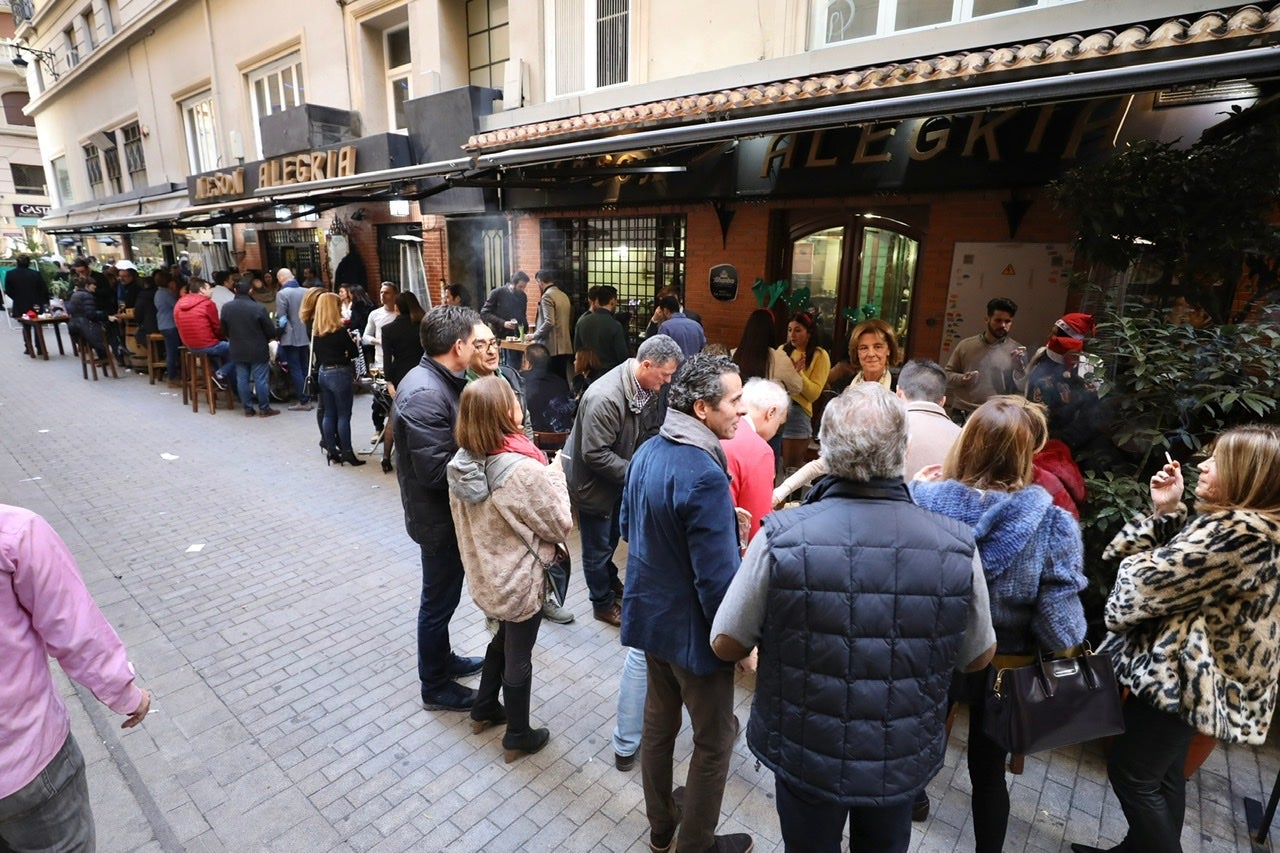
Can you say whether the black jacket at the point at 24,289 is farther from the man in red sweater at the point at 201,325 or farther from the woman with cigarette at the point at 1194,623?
the woman with cigarette at the point at 1194,623

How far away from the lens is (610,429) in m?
3.69

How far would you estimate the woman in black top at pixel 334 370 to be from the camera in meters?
6.82

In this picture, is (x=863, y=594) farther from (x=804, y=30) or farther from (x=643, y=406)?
(x=804, y=30)

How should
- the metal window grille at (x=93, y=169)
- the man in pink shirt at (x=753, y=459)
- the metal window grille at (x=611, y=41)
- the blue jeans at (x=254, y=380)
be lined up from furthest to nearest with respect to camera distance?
the metal window grille at (x=93, y=169) < the blue jeans at (x=254, y=380) < the metal window grille at (x=611, y=41) < the man in pink shirt at (x=753, y=459)

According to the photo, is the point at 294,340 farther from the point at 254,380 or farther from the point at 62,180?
the point at 62,180

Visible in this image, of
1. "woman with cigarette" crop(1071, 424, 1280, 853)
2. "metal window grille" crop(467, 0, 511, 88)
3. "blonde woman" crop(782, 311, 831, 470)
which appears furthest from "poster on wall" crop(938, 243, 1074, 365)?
"metal window grille" crop(467, 0, 511, 88)

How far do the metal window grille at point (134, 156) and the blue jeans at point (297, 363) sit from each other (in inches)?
616

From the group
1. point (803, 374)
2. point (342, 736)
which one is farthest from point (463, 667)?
point (803, 374)

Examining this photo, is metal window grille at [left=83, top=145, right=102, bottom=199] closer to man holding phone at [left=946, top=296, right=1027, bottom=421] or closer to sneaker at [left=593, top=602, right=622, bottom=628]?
sneaker at [left=593, top=602, right=622, bottom=628]

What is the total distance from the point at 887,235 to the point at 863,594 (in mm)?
6244

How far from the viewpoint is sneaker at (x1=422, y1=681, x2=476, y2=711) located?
336cm

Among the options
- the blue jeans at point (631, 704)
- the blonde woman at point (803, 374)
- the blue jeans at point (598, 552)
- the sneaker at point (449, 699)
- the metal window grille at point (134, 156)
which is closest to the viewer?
the blue jeans at point (631, 704)

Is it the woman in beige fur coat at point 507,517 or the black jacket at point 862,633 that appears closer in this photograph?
the black jacket at point 862,633

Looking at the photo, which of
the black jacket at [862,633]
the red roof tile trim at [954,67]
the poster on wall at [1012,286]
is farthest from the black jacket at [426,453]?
the poster on wall at [1012,286]
